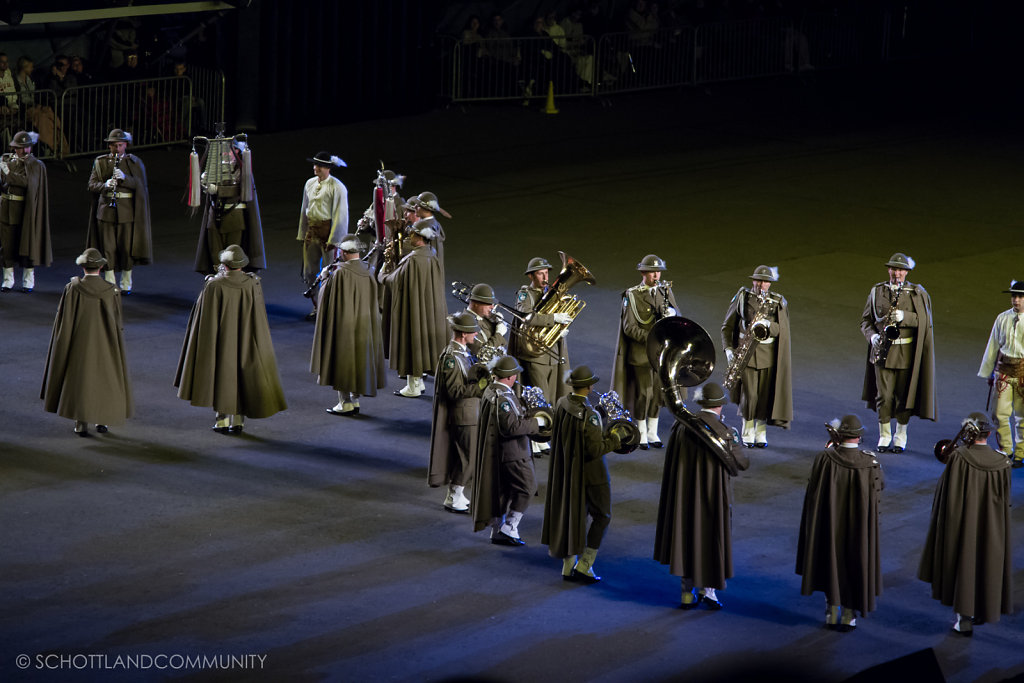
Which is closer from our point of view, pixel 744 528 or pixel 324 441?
pixel 744 528

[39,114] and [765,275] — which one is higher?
[39,114]

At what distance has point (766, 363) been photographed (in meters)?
15.5

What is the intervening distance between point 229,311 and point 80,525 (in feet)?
9.61

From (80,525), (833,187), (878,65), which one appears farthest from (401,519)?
(878,65)

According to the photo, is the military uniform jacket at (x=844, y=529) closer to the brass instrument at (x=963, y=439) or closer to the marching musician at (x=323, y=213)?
the brass instrument at (x=963, y=439)

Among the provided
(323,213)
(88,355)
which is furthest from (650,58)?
(88,355)

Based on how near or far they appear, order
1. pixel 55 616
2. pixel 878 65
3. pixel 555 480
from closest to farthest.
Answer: pixel 55 616 < pixel 555 480 < pixel 878 65

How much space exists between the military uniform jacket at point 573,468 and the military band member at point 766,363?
12.1ft

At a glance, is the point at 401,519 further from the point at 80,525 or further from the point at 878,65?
the point at 878,65

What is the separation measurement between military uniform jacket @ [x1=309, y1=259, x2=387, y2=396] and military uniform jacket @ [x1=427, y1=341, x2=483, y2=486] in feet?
9.23

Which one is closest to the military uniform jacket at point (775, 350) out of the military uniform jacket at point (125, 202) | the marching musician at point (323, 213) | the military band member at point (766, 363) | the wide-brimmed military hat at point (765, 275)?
the military band member at point (766, 363)

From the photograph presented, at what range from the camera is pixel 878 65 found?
3856 centimetres

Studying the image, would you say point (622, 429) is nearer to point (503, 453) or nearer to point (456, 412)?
point (503, 453)

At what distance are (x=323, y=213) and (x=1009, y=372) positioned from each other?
8347 mm
